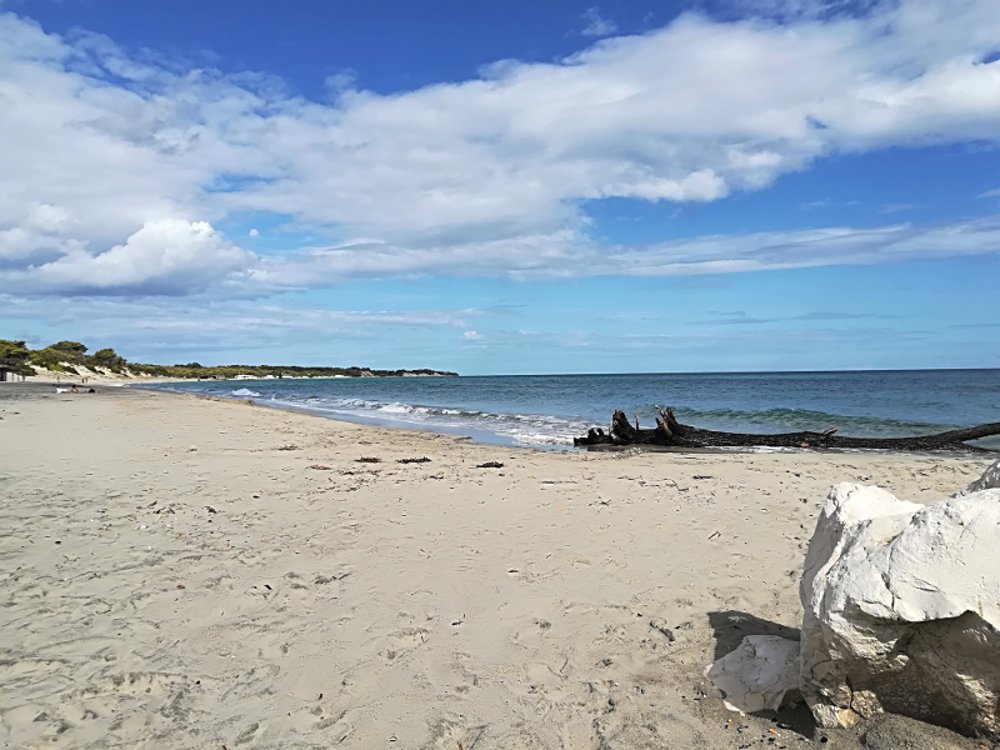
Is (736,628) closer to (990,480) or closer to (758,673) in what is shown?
(758,673)

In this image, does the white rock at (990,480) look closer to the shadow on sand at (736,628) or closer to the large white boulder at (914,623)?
the large white boulder at (914,623)

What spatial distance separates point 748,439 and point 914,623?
50.9 feet

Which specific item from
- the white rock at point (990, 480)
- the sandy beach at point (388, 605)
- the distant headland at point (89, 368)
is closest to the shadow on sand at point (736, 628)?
the sandy beach at point (388, 605)

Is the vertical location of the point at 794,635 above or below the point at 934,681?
below

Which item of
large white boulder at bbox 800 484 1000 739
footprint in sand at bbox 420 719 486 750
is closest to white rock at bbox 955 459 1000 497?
large white boulder at bbox 800 484 1000 739

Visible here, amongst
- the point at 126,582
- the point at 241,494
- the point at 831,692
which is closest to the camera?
the point at 831,692

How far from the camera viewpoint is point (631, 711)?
11.8 ft

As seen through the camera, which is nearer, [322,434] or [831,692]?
[831,692]

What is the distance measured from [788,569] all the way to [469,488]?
465 centimetres

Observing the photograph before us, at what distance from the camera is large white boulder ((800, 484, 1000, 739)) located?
280 cm

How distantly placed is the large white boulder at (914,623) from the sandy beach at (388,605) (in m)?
0.36

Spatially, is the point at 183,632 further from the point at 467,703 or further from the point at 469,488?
the point at 469,488

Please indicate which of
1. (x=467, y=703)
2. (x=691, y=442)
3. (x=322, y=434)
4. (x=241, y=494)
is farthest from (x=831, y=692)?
(x=322, y=434)

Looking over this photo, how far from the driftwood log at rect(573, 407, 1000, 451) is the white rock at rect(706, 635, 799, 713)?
13.2 meters
